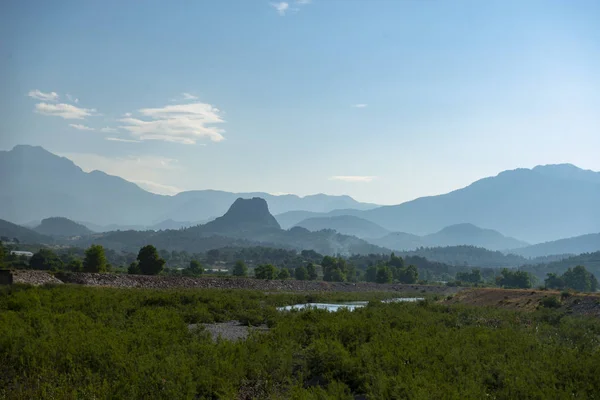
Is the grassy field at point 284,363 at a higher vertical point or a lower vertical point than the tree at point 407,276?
higher

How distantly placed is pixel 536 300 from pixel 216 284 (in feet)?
144

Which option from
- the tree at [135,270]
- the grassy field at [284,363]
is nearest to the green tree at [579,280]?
the tree at [135,270]

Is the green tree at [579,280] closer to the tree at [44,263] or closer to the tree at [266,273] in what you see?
the tree at [266,273]

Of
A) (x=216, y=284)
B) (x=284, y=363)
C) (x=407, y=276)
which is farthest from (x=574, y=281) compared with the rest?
(x=284, y=363)

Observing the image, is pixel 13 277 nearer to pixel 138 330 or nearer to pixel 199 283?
pixel 199 283

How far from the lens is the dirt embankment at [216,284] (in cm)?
5789

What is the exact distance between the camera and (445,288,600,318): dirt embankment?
Answer: 143 feet

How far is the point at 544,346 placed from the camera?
860 inches

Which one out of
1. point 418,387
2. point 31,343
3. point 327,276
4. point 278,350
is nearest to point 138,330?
point 31,343

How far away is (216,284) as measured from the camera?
75.5 meters

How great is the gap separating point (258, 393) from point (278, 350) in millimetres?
3519

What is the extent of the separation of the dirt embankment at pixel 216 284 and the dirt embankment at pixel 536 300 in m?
28.9

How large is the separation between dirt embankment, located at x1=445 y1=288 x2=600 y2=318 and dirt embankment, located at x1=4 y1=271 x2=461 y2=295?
28.9 meters

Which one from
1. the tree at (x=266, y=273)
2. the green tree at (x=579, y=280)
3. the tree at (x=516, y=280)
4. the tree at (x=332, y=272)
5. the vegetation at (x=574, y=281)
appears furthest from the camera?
the tree at (x=332, y=272)
